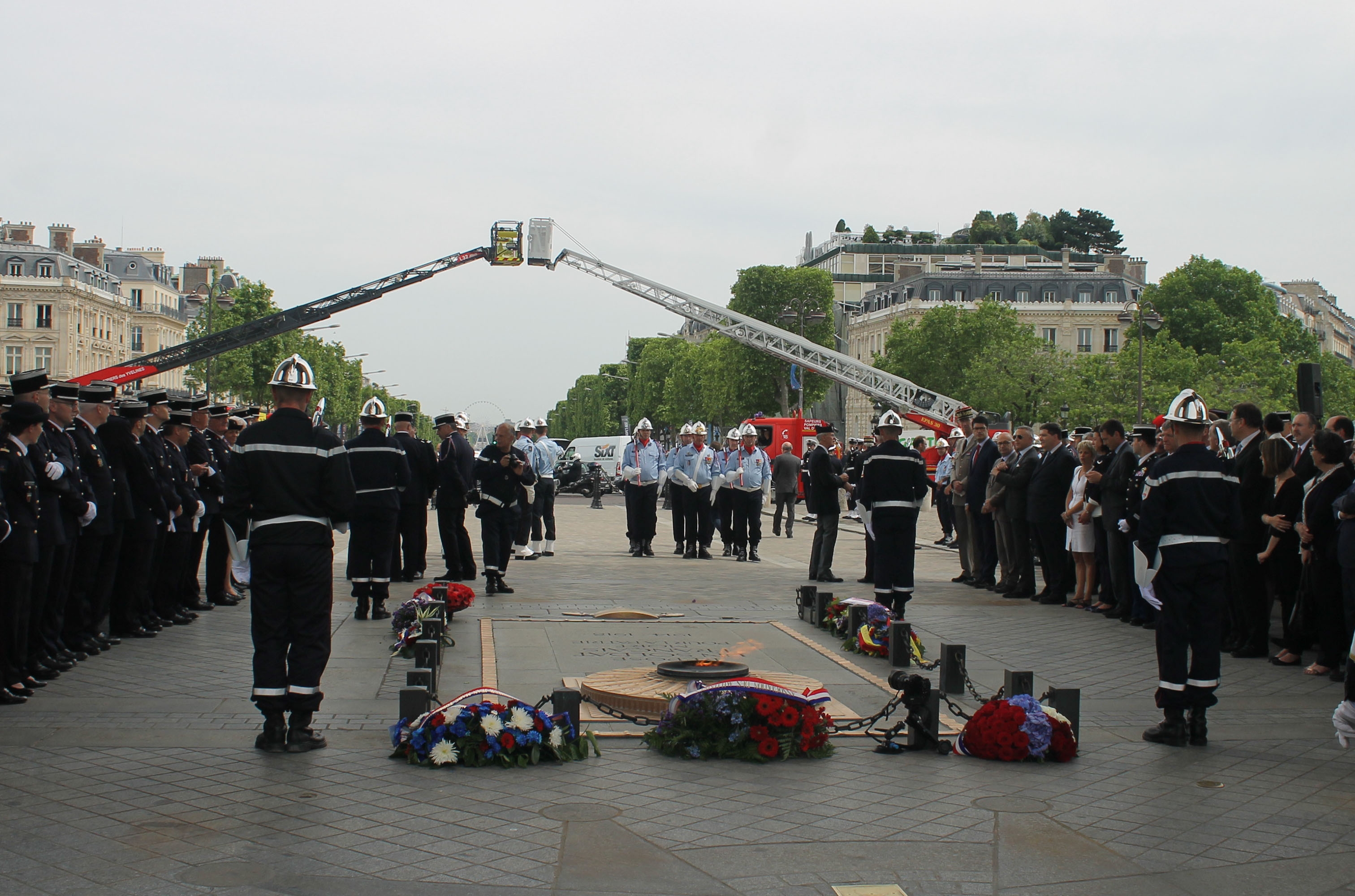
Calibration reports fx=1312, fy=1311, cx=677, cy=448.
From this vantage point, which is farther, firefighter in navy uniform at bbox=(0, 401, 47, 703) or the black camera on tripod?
firefighter in navy uniform at bbox=(0, 401, 47, 703)

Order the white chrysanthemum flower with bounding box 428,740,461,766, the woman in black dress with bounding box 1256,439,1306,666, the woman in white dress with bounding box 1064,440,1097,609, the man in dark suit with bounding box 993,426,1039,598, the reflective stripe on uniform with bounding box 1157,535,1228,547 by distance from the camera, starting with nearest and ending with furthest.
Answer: the white chrysanthemum flower with bounding box 428,740,461,766 → the reflective stripe on uniform with bounding box 1157,535,1228,547 → the woman in black dress with bounding box 1256,439,1306,666 → the woman in white dress with bounding box 1064,440,1097,609 → the man in dark suit with bounding box 993,426,1039,598

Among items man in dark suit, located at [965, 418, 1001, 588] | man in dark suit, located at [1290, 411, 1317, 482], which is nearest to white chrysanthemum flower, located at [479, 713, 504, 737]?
man in dark suit, located at [1290, 411, 1317, 482]

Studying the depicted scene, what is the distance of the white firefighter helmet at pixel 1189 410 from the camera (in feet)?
26.7

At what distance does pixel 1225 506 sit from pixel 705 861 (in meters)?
4.40

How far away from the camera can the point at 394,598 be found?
1457cm

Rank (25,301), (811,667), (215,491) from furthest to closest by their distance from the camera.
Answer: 1. (25,301)
2. (215,491)
3. (811,667)

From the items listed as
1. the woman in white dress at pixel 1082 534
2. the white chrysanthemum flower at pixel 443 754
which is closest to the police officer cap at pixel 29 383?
the white chrysanthemum flower at pixel 443 754

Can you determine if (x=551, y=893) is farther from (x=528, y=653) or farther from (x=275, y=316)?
(x=275, y=316)

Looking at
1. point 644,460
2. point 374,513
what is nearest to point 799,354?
point 644,460

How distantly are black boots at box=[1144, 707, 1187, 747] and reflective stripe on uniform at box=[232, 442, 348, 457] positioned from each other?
200 inches

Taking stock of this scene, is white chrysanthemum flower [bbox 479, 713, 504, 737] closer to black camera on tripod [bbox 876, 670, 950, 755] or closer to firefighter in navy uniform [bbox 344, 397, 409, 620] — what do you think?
black camera on tripod [bbox 876, 670, 950, 755]

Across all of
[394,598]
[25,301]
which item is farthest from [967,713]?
[25,301]

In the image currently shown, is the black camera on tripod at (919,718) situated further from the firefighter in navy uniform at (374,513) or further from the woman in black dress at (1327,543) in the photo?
the firefighter in navy uniform at (374,513)

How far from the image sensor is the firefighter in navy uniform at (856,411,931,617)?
12.8 meters
